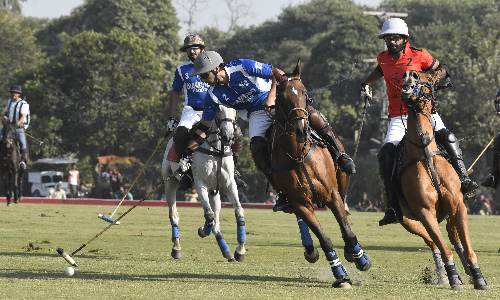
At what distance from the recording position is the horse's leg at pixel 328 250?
7805 mm

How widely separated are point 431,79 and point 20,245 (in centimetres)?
700

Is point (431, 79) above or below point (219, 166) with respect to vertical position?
above

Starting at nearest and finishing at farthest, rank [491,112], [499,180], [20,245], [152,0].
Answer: [20,245] → [499,180] → [491,112] → [152,0]

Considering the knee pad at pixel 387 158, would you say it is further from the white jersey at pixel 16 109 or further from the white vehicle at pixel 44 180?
the white vehicle at pixel 44 180

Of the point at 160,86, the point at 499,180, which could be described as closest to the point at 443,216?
the point at 499,180

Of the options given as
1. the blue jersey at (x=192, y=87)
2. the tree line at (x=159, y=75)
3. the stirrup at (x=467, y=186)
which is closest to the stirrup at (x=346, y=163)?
the stirrup at (x=467, y=186)

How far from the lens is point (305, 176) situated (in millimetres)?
8117

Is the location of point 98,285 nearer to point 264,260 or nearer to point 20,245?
point 264,260

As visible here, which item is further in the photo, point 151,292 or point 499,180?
point 499,180

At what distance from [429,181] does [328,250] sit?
1.24 m

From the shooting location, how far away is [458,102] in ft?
134

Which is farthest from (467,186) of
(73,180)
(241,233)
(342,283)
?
(73,180)

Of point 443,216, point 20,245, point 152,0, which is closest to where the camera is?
point 443,216

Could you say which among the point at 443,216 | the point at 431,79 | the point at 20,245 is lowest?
the point at 20,245
